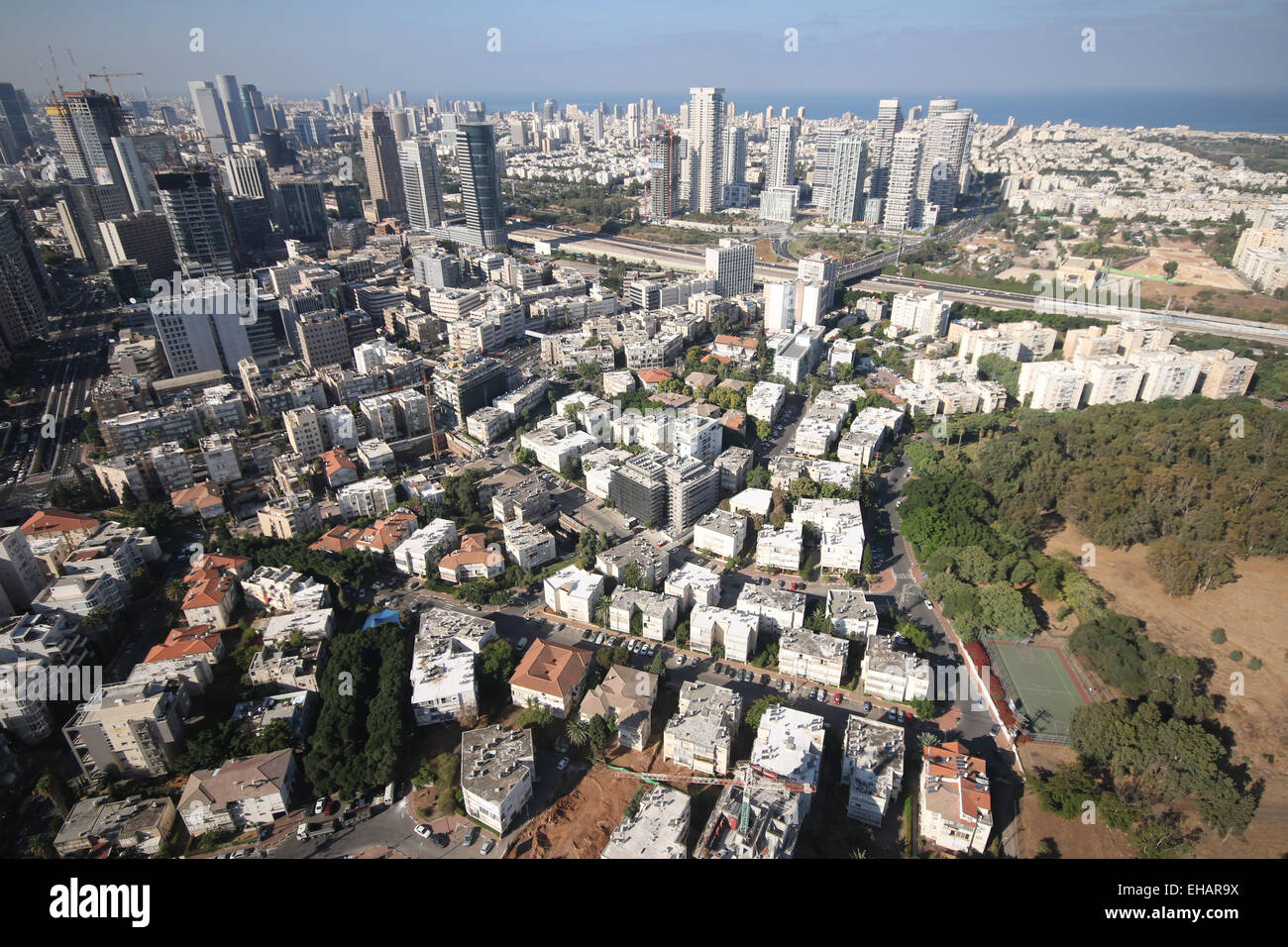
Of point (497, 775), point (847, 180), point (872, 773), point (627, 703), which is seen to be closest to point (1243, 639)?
point (872, 773)

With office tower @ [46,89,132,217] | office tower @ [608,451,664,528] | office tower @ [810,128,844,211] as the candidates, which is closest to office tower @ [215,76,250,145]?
office tower @ [46,89,132,217]

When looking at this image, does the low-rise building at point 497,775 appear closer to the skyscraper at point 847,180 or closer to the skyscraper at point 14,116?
the skyscraper at point 847,180

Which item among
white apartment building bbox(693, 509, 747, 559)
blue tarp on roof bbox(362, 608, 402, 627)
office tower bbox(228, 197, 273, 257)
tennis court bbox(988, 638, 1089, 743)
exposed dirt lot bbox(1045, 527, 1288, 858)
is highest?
office tower bbox(228, 197, 273, 257)

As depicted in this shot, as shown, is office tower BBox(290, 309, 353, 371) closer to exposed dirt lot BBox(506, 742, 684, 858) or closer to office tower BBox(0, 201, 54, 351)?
office tower BBox(0, 201, 54, 351)

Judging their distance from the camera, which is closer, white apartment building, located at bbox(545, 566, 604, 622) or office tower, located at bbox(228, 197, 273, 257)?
white apartment building, located at bbox(545, 566, 604, 622)

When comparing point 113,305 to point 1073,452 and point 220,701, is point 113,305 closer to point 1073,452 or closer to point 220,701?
point 220,701

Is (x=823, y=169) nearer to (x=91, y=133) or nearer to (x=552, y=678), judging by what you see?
(x=91, y=133)

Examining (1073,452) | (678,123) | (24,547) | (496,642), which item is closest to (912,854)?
(496,642)
